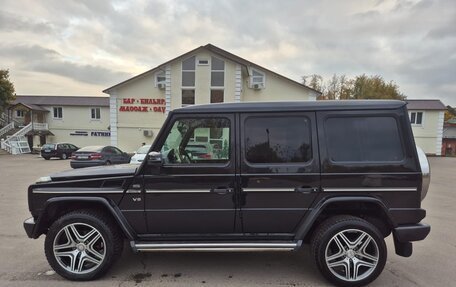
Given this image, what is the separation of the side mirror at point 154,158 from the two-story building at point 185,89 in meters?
20.1

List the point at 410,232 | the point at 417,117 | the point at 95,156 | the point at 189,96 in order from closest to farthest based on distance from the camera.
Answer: the point at 410,232 → the point at 95,156 → the point at 189,96 → the point at 417,117

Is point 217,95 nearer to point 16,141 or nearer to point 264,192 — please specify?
point 264,192

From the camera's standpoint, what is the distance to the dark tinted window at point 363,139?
3.31m

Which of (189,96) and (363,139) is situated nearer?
(363,139)

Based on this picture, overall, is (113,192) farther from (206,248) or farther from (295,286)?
(295,286)

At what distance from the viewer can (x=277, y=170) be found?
3.33 meters

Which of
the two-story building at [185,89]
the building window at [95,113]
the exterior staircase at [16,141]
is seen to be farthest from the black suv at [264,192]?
the building window at [95,113]

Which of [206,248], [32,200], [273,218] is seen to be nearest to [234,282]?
[206,248]

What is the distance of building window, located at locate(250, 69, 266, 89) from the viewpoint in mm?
24519

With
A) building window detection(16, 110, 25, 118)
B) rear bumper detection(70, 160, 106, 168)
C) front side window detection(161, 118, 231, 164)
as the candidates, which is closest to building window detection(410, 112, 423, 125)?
rear bumper detection(70, 160, 106, 168)

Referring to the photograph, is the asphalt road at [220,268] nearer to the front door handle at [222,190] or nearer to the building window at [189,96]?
the front door handle at [222,190]

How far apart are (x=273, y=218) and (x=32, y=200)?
2.98m

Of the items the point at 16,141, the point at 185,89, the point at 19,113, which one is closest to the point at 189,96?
A: the point at 185,89

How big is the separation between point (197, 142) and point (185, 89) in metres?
20.9
